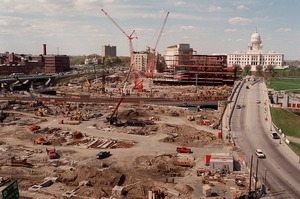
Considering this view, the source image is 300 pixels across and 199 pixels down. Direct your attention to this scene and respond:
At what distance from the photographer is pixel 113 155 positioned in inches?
1945

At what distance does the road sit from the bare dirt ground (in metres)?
4.38

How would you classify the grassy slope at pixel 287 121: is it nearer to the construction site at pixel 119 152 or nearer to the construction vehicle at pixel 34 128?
the construction site at pixel 119 152

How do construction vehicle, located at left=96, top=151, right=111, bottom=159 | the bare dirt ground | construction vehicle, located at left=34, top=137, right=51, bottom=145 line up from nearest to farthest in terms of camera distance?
the bare dirt ground → construction vehicle, located at left=96, top=151, right=111, bottom=159 → construction vehicle, located at left=34, top=137, right=51, bottom=145

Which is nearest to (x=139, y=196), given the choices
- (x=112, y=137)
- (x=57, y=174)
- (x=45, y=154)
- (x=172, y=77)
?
(x=57, y=174)

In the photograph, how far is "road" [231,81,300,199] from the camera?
37500 millimetres

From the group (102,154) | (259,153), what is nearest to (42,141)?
→ (102,154)

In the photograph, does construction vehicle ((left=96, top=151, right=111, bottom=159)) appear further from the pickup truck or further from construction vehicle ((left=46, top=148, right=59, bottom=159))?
the pickup truck

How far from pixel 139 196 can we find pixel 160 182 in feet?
14.4

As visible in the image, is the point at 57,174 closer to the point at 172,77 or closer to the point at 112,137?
the point at 112,137

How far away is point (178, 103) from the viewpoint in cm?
9262

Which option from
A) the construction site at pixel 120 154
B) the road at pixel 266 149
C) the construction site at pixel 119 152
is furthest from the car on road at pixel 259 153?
the construction site at pixel 119 152

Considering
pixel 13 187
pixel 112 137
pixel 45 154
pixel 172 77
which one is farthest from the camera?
pixel 172 77

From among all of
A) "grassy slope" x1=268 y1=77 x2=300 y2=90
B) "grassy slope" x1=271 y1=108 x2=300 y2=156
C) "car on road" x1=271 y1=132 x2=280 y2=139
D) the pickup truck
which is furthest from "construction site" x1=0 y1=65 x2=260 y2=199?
"grassy slope" x1=268 y1=77 x2=300 y2=90

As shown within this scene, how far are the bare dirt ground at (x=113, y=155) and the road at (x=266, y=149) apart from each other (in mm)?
4380
